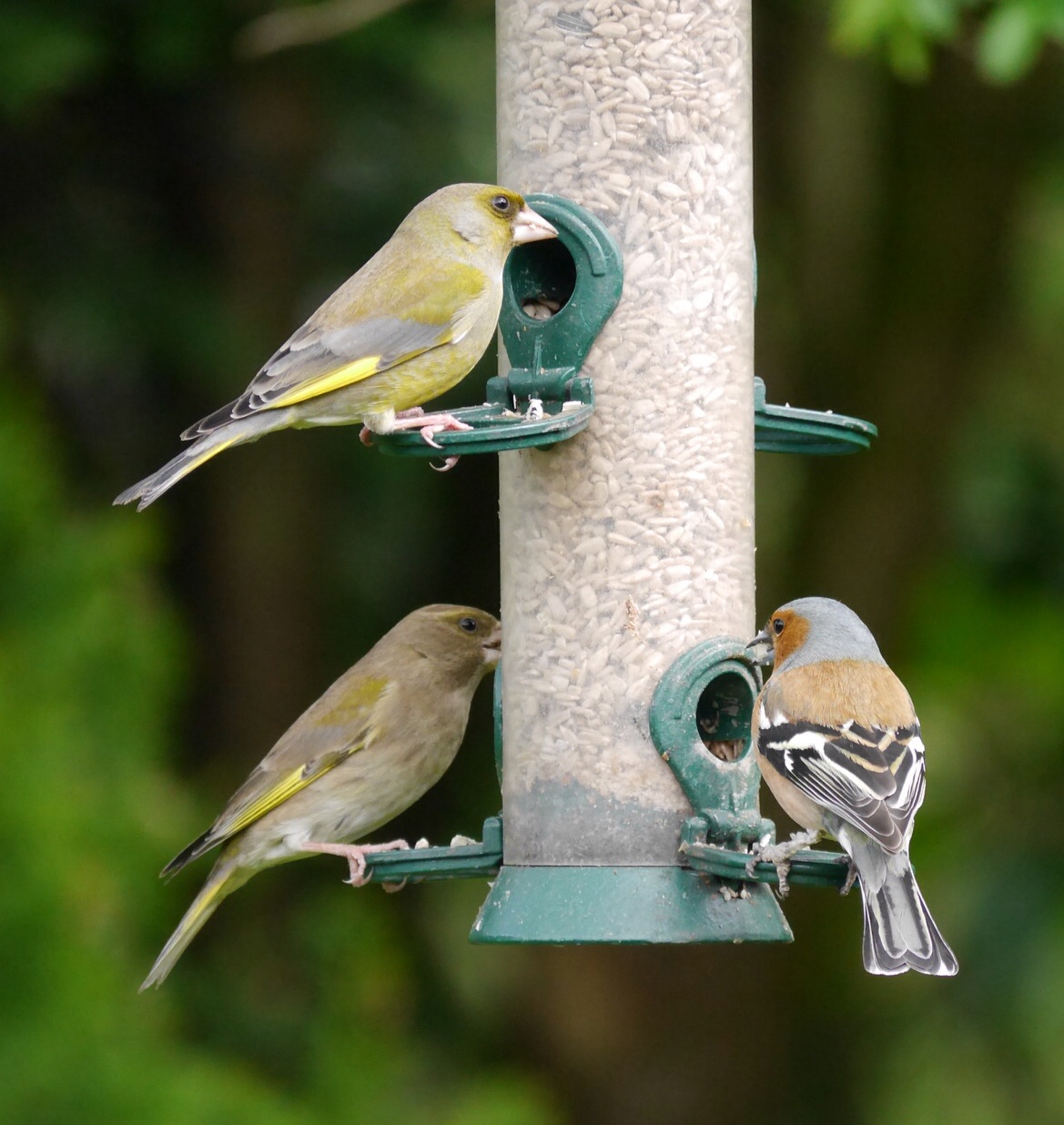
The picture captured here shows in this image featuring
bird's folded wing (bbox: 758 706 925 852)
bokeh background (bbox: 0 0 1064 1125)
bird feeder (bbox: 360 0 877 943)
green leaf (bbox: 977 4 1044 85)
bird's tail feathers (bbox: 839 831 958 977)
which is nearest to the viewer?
bird's tail feathers (bbox: 839 831 958 977)

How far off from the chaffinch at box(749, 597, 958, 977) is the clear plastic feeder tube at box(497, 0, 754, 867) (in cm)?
37

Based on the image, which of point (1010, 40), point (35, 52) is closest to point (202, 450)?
point (1010, 40)

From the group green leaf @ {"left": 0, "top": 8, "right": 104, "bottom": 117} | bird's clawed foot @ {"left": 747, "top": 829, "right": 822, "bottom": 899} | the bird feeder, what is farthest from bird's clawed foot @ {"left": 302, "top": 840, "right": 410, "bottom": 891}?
green leaf @ {"left": 0, "top": 8, "right": 104, "bottom": 117}

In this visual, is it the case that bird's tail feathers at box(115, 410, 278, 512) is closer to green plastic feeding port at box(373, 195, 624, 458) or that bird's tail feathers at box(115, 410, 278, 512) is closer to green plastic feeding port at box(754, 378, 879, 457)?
green plastic feeding port at box(373, 195, 624, 458)

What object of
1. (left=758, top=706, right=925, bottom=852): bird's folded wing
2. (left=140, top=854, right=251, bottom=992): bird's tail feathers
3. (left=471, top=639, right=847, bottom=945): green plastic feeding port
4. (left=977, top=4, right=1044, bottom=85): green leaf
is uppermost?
(left=977, top=4, right=1044, bottom=85): green leaf

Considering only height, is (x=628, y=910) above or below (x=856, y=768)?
below

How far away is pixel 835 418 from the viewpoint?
23.3 ft

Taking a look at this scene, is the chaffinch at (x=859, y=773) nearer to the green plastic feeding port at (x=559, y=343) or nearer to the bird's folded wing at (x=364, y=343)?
the green plastic feeding port at (x=559, y=343)

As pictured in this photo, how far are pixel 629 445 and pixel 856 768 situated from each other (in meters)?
1.39

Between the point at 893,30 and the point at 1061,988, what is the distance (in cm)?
659

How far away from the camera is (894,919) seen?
A: 6.12 metres

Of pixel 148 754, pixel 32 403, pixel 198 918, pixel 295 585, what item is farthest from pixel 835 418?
pixel 295 585

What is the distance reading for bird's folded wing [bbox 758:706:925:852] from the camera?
6.22 meters

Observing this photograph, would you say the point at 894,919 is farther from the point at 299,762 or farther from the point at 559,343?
the point at 299,762
